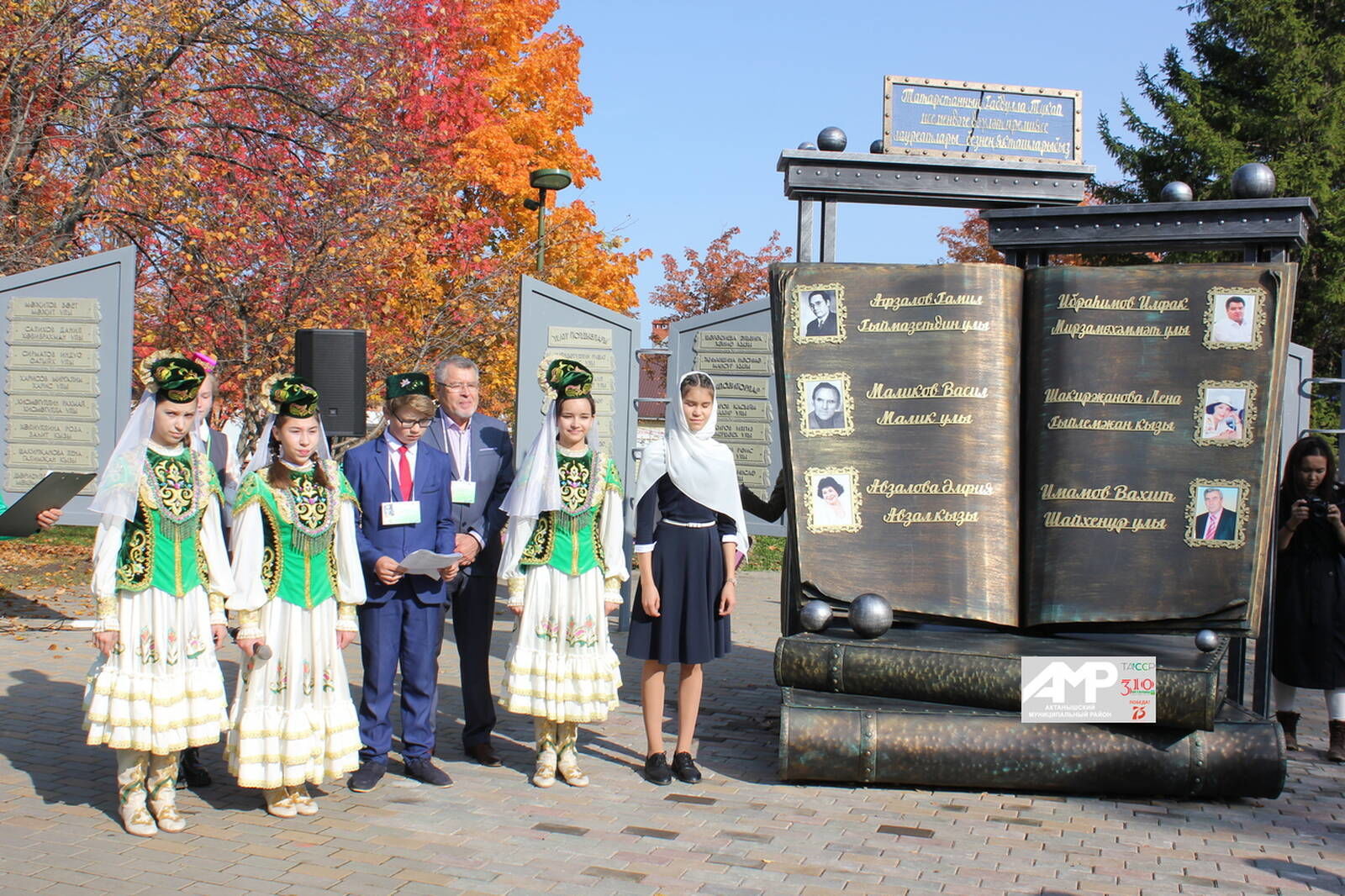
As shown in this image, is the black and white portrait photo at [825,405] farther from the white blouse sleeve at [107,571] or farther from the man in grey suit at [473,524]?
→ the white blouse sleeve at [107,571]

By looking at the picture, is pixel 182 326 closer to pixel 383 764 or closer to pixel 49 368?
pixel 49 368

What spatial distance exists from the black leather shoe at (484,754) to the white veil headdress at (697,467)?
146cm

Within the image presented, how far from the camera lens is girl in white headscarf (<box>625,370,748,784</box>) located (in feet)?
19.1

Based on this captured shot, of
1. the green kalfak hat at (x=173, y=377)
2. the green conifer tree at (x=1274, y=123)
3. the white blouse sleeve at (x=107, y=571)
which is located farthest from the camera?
the green conifer tree at (x=1274, y=123)

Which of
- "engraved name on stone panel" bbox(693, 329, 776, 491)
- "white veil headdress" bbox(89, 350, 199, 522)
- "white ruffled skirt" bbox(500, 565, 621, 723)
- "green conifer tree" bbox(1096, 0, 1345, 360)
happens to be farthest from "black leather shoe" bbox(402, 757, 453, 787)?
"green conifer tree" bbox(1096, 0, 1345, 360)

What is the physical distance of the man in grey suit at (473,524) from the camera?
6.12 metres

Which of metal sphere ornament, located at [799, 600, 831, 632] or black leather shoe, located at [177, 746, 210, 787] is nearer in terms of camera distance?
black leather shoe, located at [177, 746, 210, 787]

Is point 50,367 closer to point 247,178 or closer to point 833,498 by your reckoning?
point 247,178

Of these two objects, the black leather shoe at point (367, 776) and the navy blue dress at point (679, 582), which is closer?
the black leather shoe at point (367, 776)

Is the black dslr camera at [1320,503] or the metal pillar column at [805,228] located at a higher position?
the metal pillar column at [805,228]

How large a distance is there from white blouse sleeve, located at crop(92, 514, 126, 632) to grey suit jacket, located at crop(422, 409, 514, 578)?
1.70 meters

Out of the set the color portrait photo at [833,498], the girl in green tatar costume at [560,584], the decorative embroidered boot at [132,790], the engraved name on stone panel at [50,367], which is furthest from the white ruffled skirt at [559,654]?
the engraved name on stone panel at [50,367]

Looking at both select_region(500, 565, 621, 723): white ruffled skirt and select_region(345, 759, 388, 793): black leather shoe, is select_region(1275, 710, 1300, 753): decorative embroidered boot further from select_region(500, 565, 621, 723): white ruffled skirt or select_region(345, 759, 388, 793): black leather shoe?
select_region(345, 759, 388, 793): black leather shoe

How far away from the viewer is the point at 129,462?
4801 mm
